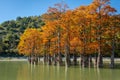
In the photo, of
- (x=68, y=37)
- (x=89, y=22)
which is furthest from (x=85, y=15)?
(x=68, y=37)

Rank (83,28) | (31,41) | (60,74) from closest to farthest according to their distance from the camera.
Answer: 1. (60,74)
2. (83,28)
3. (31,41)

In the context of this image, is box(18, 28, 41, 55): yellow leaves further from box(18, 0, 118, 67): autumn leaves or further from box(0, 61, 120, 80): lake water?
box(0, 61, 120, 80): lake water

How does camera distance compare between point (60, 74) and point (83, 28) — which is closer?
point (60, 74)

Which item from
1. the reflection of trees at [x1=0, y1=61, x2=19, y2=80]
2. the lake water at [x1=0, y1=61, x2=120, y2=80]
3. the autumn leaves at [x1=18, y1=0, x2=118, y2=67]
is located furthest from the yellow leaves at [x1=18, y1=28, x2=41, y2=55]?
the lake water at [x1=0, y1=61, x2=120, y2=80]

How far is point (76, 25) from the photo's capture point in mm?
39781

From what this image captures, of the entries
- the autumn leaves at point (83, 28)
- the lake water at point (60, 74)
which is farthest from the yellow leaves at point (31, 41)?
the lake water at point (60, 74)

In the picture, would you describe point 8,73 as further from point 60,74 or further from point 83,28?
point 83,28

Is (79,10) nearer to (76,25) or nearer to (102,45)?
(76,25)

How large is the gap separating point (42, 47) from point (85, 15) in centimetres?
1850

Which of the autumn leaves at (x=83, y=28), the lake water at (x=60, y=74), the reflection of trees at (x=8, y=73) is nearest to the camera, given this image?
the lake water at (x=60, y=74)

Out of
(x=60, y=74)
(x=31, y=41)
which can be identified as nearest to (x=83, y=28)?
(x=60, y=74)

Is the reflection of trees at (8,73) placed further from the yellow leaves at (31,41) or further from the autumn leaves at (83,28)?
the yellow leaves at (31,41)

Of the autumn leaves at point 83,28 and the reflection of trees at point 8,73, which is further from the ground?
the autumn leaves at point 83,28

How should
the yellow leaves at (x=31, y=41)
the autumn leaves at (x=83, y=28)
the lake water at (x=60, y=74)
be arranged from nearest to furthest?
the lake water at (x=60, y=74)
the autumn leaves at (x=83, y=28)
the yellow leaves at (x=31, y=41)
